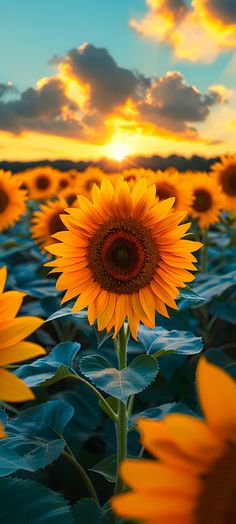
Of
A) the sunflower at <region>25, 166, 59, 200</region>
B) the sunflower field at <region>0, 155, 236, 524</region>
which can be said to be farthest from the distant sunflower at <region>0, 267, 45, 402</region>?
the sunflower at <region>25, 166, 59, 200</region>

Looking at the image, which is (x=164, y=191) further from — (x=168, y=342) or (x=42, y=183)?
(x=42, y=183)

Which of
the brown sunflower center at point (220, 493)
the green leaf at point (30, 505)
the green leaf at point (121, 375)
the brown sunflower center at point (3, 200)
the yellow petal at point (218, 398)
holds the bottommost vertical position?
the green leaf at point (30, 505)

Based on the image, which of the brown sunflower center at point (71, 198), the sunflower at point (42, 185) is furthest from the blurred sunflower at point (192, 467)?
the sunflower at point (42, 185)

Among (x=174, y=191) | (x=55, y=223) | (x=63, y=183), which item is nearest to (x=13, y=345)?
(x=55, y=223)

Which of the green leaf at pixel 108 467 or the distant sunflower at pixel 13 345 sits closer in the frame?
the distant sunflower at pixel 13 345

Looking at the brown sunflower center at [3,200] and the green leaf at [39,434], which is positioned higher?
the brown sunflower center at [3,200]

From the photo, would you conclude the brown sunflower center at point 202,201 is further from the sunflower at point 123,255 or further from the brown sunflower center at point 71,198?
the sunflower at point 123,255
